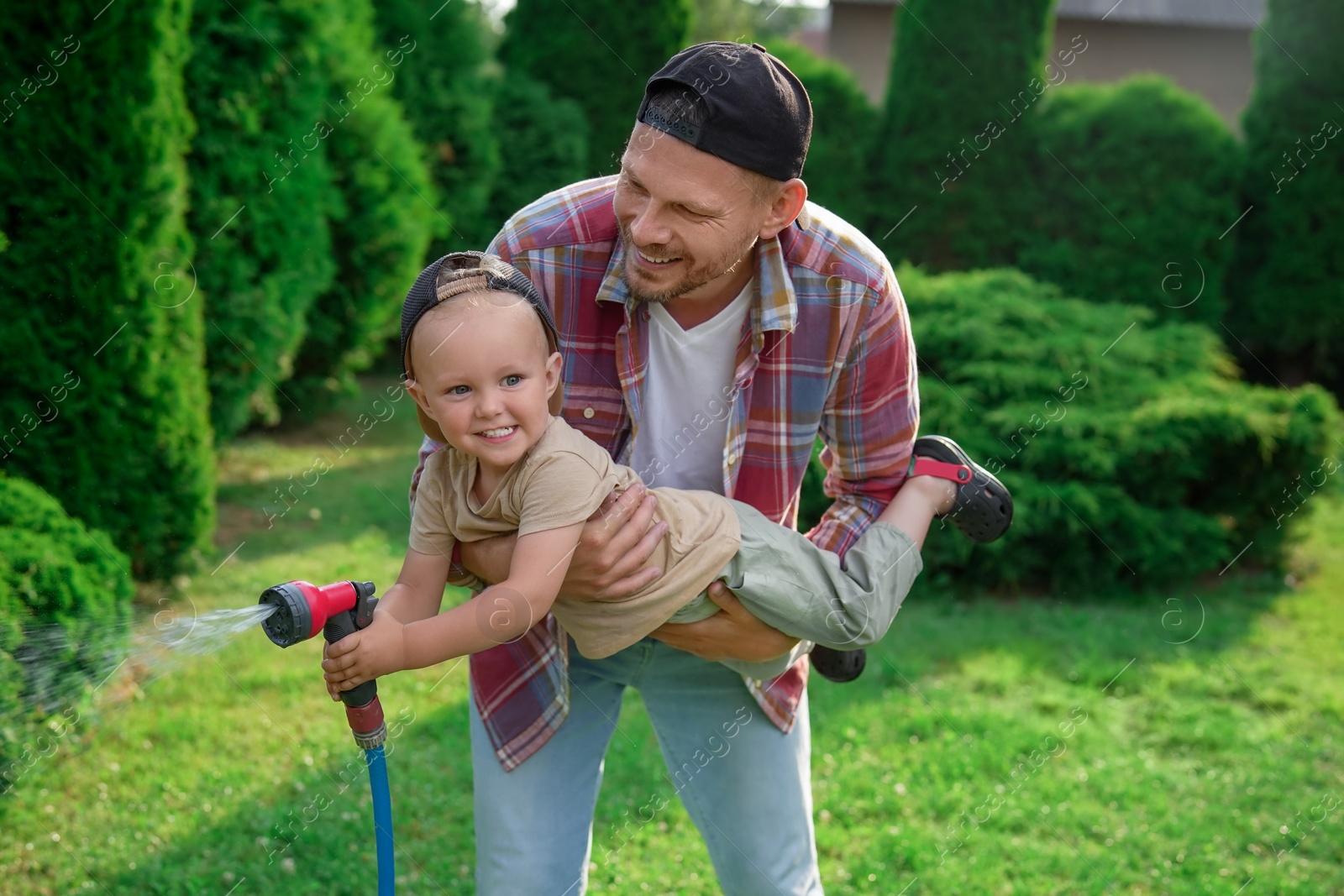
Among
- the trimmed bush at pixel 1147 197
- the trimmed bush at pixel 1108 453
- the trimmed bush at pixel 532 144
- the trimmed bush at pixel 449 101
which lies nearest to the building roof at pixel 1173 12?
the trimmed bush at pixel 1147 197

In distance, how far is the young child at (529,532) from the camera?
2021 millimetres

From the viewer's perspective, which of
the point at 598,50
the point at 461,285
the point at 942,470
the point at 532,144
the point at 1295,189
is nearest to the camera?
the point at 461,285

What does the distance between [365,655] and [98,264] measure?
3.20m

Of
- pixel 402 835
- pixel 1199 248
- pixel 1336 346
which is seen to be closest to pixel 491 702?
pixel 402 835

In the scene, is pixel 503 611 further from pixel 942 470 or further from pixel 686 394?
pixel 942 470

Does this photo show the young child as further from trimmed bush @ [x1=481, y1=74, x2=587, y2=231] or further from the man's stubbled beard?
trimmed bush @ [x1=481, y1=74, x2=587, y2=231]

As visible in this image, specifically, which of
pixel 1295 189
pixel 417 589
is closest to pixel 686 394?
pixel 417 589

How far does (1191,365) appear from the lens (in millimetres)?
7184

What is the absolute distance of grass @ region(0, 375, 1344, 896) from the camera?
3551 millimetres

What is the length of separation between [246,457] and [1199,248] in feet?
27.3

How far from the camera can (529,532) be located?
6.77ft

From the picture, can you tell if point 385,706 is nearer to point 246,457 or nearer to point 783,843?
point 783,843

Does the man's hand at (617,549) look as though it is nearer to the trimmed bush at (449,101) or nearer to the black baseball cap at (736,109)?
the black baseball cap at (736,109)

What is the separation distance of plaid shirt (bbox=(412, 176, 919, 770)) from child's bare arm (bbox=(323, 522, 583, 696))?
398mm
